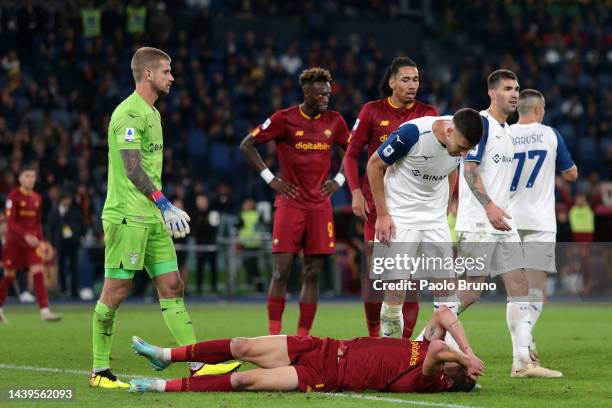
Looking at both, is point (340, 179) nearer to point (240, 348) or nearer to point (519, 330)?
point (519, 330)

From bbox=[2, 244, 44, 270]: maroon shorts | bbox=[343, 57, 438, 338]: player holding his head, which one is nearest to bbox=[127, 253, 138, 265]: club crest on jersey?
bbox=[343, 57, 438, 338]: player holding his head

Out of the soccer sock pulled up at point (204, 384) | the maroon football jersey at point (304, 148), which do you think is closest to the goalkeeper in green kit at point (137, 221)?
the soccer sock pulled up at point (204, 384)

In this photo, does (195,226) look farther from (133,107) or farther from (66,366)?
(133,107)

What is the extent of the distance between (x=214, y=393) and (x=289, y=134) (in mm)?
4666

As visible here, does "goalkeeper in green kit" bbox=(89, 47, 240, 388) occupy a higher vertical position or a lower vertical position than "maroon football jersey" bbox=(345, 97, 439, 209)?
lower

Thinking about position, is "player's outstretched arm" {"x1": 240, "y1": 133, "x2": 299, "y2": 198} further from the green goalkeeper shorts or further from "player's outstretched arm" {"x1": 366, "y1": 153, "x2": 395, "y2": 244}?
the green goalkeeper shorts

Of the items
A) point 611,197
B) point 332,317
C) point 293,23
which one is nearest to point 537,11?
point 293,23

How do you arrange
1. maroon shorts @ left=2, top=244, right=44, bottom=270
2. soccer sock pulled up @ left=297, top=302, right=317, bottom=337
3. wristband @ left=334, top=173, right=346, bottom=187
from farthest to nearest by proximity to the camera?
maroon shorts @ left=2, top=244, right=44, bottom=270
wristband @ left=334, top=173, right=346, bottom=187
soccer sock pulled up @ left=297, top=302, right=317, bottom=337

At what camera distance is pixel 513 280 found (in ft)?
34.8

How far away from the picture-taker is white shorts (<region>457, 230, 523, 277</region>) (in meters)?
10.6

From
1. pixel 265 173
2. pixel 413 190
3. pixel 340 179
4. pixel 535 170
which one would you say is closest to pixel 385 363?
pixel 413 190

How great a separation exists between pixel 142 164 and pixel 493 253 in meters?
3.25

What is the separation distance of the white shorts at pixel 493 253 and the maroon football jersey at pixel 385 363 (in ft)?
7.10

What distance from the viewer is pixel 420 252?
10.2m
